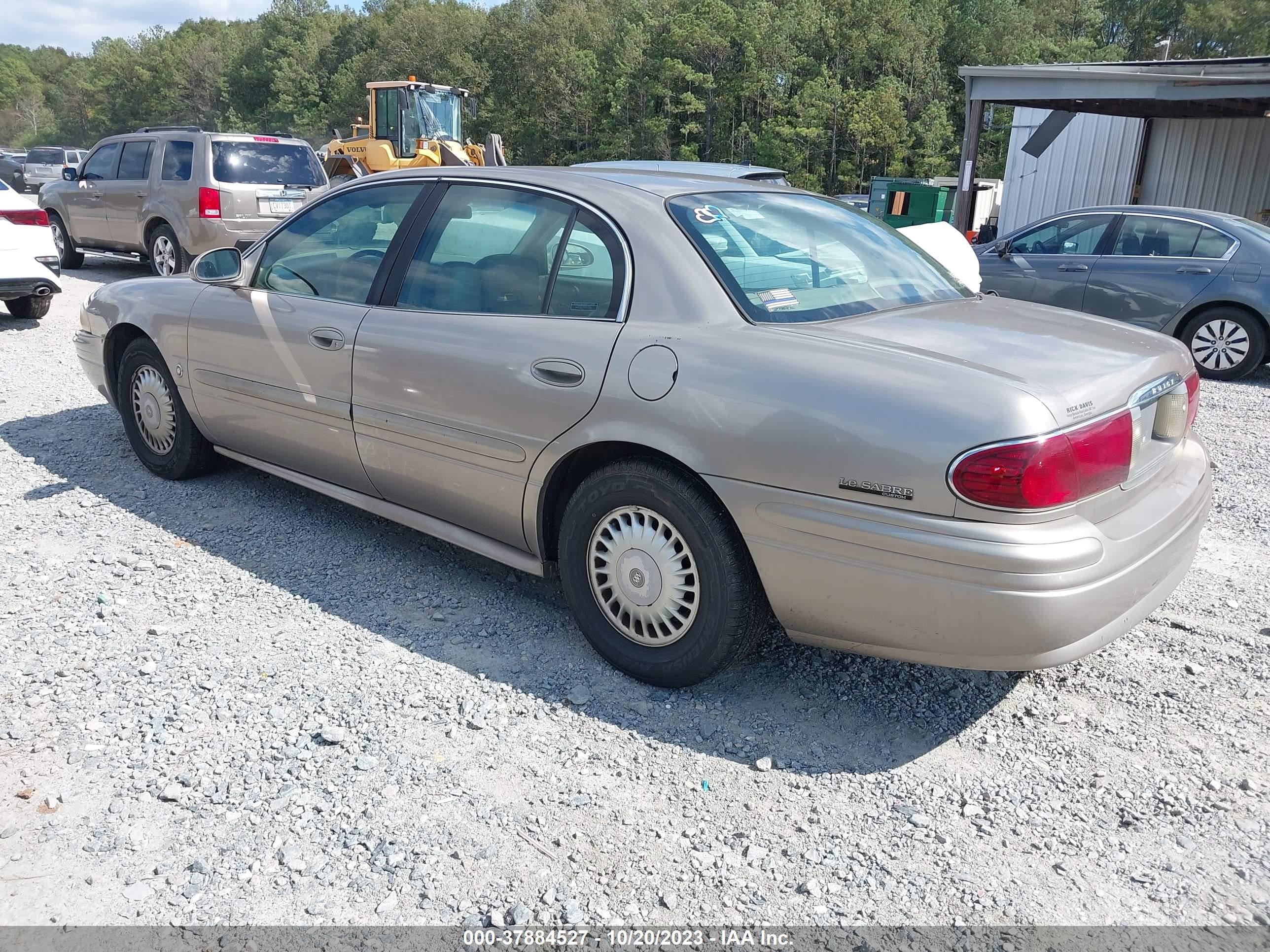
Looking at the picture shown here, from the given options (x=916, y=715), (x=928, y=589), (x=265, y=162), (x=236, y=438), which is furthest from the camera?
(x=265, y=162)

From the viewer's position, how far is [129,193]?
40.2 feet

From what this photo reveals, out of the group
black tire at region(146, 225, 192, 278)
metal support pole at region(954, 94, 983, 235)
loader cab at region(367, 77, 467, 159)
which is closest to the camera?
black tire at region(146, 225, 192, 278)

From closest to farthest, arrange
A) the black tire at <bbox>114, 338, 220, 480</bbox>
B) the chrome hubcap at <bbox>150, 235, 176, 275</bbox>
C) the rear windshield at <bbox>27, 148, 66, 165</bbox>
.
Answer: the black tire at <bbox>114, 338, 220, 480</bbox> < the chrome hubcap at <bbox>150, 235, 176, 275</bbox> < the rear windshield at <bbox>27, 148, 66, 165</bbox>

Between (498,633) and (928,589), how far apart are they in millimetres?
1704

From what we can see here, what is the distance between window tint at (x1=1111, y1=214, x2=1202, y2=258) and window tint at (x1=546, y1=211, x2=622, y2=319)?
736cm

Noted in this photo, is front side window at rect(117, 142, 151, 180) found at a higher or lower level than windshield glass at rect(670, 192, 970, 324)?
higher

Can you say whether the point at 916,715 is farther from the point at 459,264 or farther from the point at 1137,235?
the point at 1137,235

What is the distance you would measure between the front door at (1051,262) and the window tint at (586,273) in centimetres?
692

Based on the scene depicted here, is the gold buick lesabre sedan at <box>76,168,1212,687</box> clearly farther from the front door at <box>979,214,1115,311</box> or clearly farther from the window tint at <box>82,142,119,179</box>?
the window tint at <box>82,142,119,179</box>

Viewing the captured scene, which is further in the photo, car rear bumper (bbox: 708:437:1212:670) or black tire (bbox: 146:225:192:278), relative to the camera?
black tire (bbox: 146:225:192:278)

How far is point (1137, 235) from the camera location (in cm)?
895

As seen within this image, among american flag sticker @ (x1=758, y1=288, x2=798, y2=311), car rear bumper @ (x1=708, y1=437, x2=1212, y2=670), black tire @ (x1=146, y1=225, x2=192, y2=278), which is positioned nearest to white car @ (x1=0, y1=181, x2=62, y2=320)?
black tire @ (x1=146, y1=225, x2=192, y2=278)

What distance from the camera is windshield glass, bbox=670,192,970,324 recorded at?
3.18 m

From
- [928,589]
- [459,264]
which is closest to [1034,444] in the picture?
[928,589]
